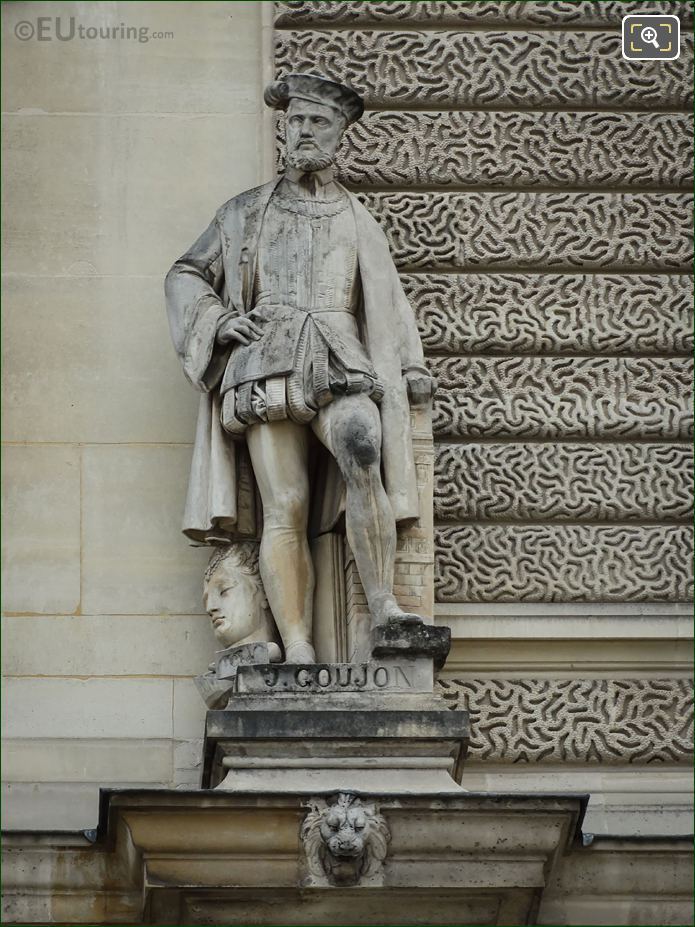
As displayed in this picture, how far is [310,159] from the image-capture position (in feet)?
28.1

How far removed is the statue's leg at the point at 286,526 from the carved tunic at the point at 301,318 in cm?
7

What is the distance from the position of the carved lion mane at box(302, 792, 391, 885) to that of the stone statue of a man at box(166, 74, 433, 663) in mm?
583

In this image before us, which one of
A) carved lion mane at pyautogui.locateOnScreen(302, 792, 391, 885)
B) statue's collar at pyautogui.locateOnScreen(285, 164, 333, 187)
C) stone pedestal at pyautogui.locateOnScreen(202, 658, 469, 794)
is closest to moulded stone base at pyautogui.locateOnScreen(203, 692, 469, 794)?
stone pedestal at pyautogui.locateOnScreen(202, 658, 469, 794)

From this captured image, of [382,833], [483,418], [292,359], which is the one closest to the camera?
[382,833]

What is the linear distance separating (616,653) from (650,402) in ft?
2.78

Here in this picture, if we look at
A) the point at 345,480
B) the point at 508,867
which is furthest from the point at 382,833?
the point at 345,480

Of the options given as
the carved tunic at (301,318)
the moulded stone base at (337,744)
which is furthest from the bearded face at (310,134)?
the moulded stone base at (337,744)

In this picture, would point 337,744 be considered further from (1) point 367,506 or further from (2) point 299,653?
(1) point 367,506

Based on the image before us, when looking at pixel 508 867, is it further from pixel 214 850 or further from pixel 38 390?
pixel 38 390

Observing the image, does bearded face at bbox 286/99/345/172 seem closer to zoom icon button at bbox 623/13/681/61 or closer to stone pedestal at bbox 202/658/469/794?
zoom icon button at bbox 623/13/681/61

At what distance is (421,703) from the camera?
7.98 m

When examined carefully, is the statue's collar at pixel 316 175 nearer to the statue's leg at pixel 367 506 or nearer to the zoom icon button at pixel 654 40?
the statue's leg at pixel 367 506

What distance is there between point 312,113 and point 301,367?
82 cm

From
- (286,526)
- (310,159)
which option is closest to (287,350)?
(286,526)
